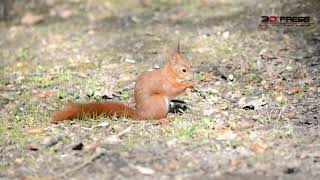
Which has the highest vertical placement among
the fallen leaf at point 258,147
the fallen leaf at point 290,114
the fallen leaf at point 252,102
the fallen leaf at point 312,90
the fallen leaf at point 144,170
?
the fallen leaf at point 312,90

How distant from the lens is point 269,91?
6.03 meters

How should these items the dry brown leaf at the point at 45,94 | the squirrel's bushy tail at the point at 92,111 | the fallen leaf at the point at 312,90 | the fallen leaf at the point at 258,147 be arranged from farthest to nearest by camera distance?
the dry brown leaf at the point at 45,94, the fallen leaf at the point at 312,90, the squirrel's bushy tail at the point at 92,111, the fallen leaf at the point at 258,147

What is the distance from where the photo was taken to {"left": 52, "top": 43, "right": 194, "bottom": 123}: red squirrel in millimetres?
5148

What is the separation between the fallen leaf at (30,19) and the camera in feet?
33.1

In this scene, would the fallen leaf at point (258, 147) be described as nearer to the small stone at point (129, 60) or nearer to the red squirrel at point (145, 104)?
the red squirrel at point (145, 104)

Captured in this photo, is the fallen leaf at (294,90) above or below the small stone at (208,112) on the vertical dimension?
above

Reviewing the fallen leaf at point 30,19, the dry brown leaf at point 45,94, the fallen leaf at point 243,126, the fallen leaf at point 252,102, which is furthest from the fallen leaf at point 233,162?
the fallen leaf at point 30,19

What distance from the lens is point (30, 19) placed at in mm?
10188

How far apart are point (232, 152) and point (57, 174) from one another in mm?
1265

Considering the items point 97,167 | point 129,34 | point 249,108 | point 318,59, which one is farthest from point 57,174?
point 129,34

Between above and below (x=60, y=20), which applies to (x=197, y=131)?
below

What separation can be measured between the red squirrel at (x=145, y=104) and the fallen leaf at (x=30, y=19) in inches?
204

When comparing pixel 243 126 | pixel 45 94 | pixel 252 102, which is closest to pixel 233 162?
pixel 243 126

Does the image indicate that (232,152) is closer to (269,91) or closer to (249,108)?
(249,108)
